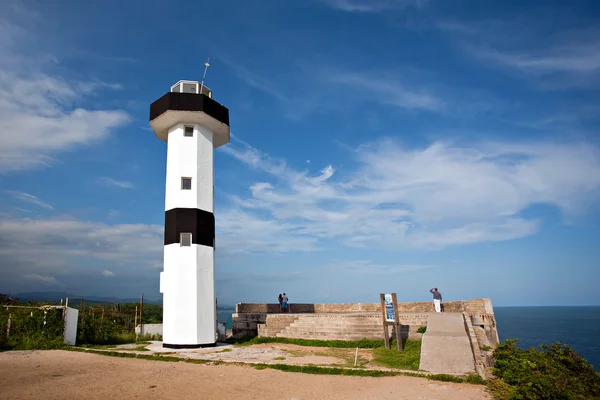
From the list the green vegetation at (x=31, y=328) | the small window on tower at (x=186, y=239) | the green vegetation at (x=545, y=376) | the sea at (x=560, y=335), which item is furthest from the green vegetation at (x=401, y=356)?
the sea at (x=560, y=335)

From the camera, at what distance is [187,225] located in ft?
56.7

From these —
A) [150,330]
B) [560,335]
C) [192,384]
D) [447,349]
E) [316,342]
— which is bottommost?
[560,335]

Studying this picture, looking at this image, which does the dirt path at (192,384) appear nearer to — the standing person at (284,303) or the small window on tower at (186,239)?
the small window on tower at (186,239)

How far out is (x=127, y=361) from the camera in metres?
12.9

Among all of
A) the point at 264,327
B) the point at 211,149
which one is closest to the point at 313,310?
the point at 264,327

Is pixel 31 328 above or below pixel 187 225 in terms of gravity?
below

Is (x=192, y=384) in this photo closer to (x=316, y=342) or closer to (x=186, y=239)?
(x=186, y=239)

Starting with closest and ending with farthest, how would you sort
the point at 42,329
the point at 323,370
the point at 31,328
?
1. the point at 323,370
2. the point at 31,328
3. the point at 42,329

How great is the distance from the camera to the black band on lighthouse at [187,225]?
677 inches

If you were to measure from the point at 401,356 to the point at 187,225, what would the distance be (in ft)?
34.0

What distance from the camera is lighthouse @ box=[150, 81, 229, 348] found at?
16.6 meters

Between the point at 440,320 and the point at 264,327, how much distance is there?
28.4 ft

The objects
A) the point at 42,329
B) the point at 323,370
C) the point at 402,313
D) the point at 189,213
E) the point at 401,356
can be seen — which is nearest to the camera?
the point at 323,370

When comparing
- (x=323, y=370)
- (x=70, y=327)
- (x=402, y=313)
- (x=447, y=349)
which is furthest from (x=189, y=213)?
(x=447, y=349)
